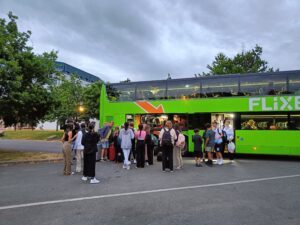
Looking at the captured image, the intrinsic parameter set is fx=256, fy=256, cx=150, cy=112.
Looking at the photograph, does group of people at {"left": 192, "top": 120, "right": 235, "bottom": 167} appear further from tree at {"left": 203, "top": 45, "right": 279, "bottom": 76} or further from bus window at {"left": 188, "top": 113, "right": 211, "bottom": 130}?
tree at {"left": 203, "top": 45, "right": 279, "bottom": 76}

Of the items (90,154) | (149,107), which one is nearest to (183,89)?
(149,107)

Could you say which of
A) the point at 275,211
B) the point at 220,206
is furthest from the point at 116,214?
the point at 275,211

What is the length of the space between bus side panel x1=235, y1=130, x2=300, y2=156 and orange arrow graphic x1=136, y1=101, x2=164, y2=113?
13.8 ft

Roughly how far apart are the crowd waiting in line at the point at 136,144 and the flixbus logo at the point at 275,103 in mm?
1543

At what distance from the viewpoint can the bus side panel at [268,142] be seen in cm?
1177

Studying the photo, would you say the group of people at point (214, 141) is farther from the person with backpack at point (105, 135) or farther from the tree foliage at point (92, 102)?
the tree foliage at point (92, 102)

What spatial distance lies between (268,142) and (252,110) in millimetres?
1681

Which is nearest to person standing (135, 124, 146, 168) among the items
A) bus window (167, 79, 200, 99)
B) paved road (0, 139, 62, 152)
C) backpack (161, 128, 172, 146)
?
backpack (161, 128, 172, 146)

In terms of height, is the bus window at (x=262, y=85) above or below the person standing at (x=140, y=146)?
above

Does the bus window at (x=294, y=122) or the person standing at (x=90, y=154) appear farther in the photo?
the bus window at (x=294, y=122)

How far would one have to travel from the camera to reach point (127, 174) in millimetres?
8875

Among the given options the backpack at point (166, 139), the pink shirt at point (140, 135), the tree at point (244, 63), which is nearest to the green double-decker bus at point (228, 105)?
the pink shirt at point (140, 135)

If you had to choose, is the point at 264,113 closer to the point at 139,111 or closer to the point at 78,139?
the point at 139,111

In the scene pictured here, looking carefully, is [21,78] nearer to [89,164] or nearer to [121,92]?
[121,92]
